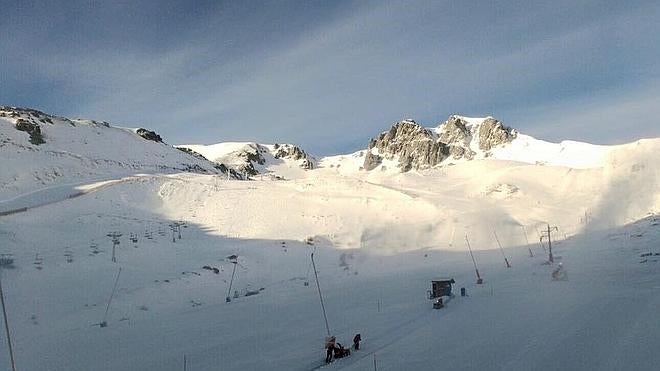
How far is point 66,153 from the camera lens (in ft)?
270

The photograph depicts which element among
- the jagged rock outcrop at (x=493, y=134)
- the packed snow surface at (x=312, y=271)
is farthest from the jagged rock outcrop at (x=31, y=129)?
the jagged rock outcrop at (x=493, y=134)

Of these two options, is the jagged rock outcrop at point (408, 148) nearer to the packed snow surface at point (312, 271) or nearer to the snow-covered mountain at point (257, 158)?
the snow-covered mountain at point (257, 158)

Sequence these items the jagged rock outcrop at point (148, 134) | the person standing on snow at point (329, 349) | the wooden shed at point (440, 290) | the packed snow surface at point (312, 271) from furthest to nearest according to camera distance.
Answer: the jagged rock outcrop at point (148, 134)
the wooden shed at point (440, 290)
the packed snow surface at point (312, 271)
the person standing on snow at point (329, 349)

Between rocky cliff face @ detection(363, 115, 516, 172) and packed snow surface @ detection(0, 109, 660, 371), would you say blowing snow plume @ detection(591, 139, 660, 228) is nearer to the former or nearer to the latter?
packed snow surface @ detection(0, 109, 660, 371)

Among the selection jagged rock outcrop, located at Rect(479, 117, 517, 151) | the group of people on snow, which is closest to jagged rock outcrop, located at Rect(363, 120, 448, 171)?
jagged rock outcrop, located at Rect(479, 117, 517, 151)

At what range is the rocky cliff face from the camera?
553 ft

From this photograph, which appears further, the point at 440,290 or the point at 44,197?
the point at 44,197

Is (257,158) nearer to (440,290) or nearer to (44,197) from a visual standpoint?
(44,197)

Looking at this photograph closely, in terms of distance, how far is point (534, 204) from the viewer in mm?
72438

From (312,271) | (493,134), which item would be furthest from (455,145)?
(312,271)

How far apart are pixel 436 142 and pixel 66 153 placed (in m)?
116

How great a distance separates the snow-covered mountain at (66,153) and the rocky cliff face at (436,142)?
Answer: 84.5m

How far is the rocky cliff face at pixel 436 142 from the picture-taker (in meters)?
168

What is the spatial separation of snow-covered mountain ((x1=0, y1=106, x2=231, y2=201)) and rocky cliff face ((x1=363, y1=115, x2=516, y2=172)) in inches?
3327
